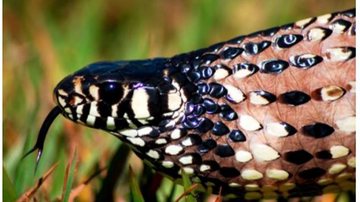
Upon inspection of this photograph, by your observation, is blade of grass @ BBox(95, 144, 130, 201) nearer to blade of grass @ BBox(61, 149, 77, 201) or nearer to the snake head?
blade of grass @ BBox(61, 149, 77, 201)

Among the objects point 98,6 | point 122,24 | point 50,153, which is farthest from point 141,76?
point 122,24

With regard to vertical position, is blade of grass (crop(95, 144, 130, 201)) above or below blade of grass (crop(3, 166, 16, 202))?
above

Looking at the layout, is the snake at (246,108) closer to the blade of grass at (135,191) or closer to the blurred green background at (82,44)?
the blade of grass at (135,191)

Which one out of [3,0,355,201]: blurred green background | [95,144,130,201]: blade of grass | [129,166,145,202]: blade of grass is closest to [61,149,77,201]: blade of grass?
[3,0,355,201]: blurred green background

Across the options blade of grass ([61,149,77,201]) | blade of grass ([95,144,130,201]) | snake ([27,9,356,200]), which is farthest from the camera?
blade of grass ([95,144,130,201])

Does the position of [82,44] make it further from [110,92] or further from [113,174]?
[110,92]

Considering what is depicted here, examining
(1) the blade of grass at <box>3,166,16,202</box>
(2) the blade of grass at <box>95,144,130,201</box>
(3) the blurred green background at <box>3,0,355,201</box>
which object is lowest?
(1) the blade of grass at <box>3,166,16,202</box>

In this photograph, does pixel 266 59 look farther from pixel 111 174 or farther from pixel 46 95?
pixel 46 95
